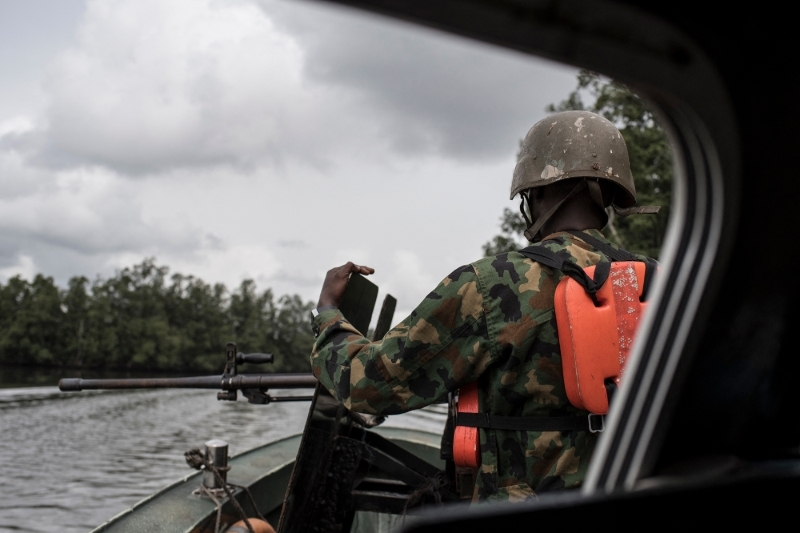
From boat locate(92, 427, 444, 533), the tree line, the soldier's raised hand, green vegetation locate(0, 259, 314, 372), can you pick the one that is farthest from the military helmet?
the tree line

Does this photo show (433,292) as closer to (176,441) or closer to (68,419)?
(176,441)

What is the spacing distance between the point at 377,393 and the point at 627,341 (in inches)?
35.8

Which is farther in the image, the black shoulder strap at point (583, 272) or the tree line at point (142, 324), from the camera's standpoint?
the tree line at point (142, 324)

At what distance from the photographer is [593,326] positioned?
2299 mm

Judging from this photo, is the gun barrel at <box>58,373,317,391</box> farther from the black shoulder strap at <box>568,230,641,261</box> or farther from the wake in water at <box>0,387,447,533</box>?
the wake in water at <box>0,387,447,533</box>

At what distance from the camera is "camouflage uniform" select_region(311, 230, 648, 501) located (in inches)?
96.7

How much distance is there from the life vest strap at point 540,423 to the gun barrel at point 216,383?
1856 mm

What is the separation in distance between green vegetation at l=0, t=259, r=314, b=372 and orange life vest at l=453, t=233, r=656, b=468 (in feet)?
212

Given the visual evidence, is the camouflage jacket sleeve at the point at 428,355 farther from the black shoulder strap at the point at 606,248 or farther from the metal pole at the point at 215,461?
the metal pole at the point at 215,461

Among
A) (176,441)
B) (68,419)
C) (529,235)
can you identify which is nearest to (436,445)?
(529,235)

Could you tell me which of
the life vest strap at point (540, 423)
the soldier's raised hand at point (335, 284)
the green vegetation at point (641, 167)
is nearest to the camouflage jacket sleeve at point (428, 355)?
the life vest strap at point (540, 423)

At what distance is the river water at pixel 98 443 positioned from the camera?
945cm

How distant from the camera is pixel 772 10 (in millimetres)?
964

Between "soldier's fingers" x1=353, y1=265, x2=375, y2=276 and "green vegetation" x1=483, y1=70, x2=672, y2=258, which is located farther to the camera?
"green vegetation" x1=483, y1=70, x2=672, y2=258
